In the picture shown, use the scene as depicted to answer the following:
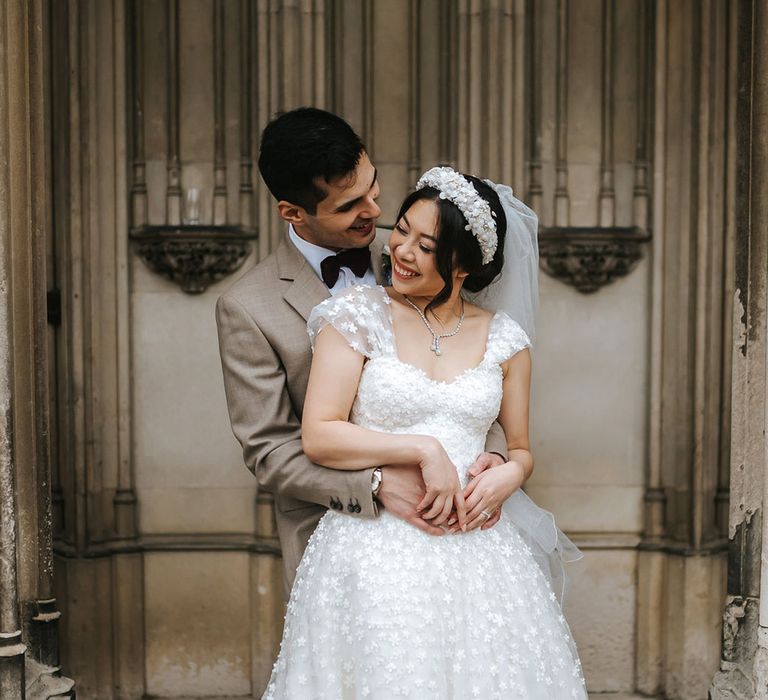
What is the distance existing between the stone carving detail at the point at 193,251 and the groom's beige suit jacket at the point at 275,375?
4.36ft

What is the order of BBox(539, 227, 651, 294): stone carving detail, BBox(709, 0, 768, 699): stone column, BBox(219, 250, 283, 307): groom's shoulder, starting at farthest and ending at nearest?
BBox(539, 227, 651, 294): stone carving detail, BBox(709, 0, 768, 699): stone column, BBox(219, 250, 283, 307): groom's shoulder

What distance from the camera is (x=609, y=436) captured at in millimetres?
4344

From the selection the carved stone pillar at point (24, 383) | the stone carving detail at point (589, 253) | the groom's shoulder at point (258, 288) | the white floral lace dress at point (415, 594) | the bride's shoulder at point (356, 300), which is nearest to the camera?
the white floral lace dress at point (415, 594)

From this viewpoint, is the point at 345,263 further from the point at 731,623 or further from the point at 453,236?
the point at 731,623

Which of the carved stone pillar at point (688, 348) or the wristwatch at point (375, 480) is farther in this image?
the carved stone pillar at point (688, 348)

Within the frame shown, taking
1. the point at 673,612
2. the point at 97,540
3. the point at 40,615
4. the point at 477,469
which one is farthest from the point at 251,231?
the point at 673,612

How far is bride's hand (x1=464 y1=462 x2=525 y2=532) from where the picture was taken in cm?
257

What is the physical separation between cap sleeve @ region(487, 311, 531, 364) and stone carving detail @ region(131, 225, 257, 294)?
1640mm

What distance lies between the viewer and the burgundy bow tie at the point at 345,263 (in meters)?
2.84

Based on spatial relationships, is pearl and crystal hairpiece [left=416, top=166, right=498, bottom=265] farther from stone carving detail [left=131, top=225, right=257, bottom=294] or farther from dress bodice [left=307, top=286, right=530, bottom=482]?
stone carving detail [left=131, top=225, right=257, bottom=294]

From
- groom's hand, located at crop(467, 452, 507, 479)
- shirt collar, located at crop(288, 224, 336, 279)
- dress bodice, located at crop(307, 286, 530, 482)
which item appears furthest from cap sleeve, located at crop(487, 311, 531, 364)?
shirt collar, located at crop(288, 224, 336, 279)

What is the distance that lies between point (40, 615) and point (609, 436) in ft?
7.37

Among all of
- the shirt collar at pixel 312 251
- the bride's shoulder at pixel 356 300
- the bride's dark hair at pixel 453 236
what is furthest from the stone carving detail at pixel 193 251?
the bride's dark hair at pixel 453 236

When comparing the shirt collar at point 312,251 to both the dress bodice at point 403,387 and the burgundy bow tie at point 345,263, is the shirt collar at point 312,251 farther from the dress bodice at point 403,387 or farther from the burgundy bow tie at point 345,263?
the dress bodice at point 403,387
